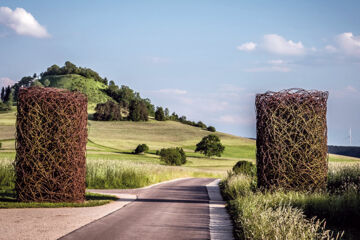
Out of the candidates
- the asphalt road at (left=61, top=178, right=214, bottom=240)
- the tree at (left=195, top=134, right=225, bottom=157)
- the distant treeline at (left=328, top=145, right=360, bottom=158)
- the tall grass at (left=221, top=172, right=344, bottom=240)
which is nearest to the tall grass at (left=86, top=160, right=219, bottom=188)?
the tall grass at (left=221, top=172, right=344, bottom=240)

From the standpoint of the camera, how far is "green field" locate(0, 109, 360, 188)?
A: 2593 centimetres

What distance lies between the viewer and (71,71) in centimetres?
16088

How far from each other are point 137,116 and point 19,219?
3342 inches

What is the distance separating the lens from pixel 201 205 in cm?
1508

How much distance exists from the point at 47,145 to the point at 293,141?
26.0 ft

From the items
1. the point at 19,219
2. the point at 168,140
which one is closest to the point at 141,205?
the point at 19,219

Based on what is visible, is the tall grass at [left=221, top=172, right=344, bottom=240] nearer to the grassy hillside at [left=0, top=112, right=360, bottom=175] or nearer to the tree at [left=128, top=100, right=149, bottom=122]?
the grassy hillside at [left=0, top=112, right=360, bottom=175]

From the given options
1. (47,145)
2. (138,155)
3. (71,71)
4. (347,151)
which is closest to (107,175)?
(47,145)

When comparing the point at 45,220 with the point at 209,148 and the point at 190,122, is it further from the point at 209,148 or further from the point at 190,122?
the point at 190,122

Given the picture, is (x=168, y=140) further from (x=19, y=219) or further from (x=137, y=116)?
(x=19, y=219)

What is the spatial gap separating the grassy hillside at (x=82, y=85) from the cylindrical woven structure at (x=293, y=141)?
4358 inches

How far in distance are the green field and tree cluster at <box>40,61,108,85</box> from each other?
212 ft

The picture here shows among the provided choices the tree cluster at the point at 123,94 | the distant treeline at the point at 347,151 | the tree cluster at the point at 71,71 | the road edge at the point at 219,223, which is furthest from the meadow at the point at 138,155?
the tree cluster at the point at 71,71

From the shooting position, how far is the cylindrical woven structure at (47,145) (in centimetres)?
1391
